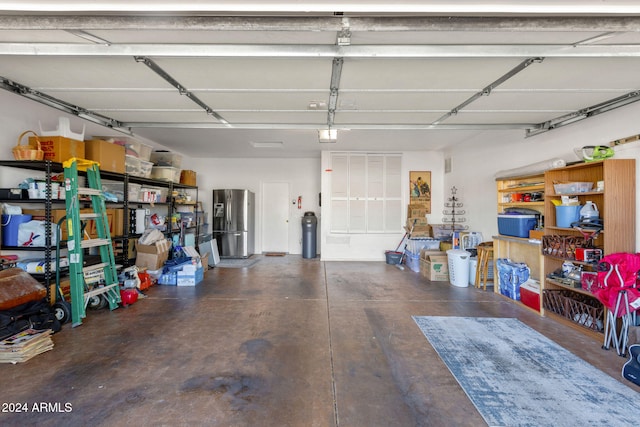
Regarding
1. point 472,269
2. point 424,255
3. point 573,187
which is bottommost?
point 472,269

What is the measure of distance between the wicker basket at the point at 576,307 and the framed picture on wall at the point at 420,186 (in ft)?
12.3

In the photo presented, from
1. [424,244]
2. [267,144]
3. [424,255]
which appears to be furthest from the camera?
[267,144]

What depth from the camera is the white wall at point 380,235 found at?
279 inches

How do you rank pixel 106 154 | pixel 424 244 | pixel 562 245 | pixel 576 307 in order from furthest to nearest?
pixel 424 244, pixel 106 154, pixel 562 245, pixel 576 307

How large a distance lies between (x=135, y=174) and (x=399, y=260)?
5404 mm

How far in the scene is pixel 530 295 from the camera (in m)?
3.82

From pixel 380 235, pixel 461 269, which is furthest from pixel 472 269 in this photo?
pixel 380 235

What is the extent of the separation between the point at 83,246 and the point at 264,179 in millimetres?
5113

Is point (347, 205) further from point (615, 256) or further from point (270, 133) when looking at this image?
point (615, 256)

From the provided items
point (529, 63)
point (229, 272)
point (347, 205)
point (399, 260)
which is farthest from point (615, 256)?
point (229, 272)

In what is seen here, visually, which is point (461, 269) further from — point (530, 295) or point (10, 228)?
point (10, 228)

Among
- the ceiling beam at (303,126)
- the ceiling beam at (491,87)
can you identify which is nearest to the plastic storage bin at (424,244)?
the ceiling beam at (303,126)

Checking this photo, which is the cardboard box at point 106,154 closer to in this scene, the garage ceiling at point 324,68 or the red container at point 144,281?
the garage ceiling at point 324,68

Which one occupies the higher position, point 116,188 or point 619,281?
point 116,188
